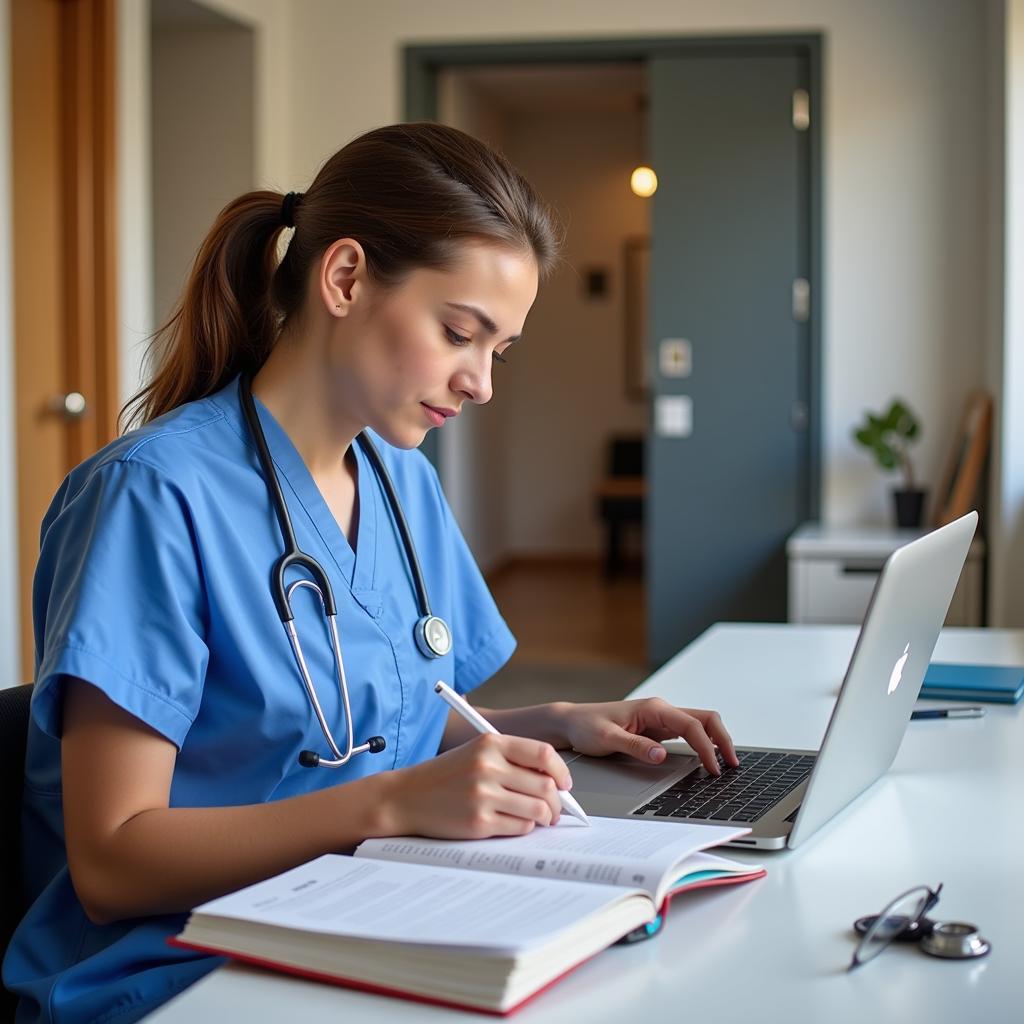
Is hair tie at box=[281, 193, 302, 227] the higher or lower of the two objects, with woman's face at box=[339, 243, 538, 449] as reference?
higher

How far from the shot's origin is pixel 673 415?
4980 millimetres

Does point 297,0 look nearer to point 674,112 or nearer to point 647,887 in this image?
point 674,112

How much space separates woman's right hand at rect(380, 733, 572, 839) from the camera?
1017 millimetres

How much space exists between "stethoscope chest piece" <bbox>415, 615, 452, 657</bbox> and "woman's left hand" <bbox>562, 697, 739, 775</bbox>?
0.14 meters

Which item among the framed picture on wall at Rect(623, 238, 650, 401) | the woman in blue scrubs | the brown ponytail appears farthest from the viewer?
the framed picture on wall at Rect(623, 238, 650, 401)

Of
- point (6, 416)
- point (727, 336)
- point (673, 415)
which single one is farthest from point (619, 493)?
point (6, 416)

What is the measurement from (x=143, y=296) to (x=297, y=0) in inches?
61.1

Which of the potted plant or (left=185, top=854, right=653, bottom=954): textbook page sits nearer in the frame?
(left=185, top=854, right=653, bottom=954): textbook page

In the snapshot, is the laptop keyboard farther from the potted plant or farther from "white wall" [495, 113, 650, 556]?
"white wall" [495, 113, 650, 556]

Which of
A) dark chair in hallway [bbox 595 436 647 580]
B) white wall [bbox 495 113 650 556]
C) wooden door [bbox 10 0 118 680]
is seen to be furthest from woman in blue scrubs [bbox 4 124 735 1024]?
white wall [bbox 495 113 650 556]

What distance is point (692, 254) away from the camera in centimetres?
490

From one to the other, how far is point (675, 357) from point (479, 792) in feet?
13.3

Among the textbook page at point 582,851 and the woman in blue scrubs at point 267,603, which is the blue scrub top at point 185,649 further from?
the textbook page at point 582,851

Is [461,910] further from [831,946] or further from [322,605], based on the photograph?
[322,605]
